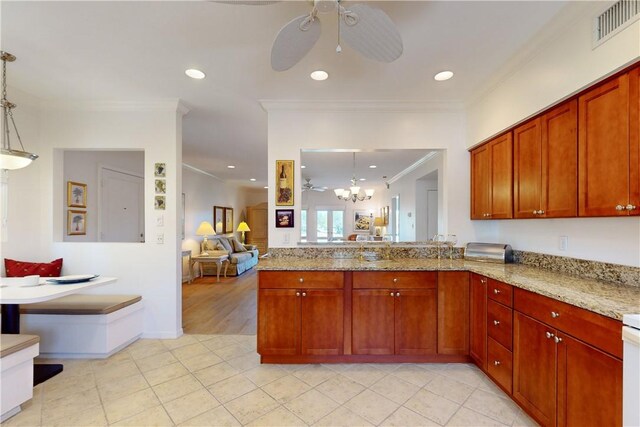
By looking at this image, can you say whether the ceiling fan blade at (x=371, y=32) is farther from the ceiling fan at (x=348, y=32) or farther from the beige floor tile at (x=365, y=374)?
the beige floor tile at (x=365, y=374)

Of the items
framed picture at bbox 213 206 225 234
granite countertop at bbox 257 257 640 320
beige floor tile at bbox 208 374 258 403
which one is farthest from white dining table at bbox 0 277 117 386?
framed picture at bbox 213 206 225 234

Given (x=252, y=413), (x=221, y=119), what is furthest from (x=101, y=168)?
(x=252, y=413)

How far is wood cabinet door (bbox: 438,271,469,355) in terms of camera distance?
8.10ft

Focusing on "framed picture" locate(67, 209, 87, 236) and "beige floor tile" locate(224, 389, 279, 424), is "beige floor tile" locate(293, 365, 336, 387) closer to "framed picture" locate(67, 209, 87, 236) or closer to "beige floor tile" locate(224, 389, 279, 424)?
"beige floor tile" locate(224, 389, 279, 424)

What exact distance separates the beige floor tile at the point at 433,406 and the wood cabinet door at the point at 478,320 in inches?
20.7

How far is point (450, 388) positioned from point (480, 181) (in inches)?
76.6

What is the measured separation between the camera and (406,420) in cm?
179

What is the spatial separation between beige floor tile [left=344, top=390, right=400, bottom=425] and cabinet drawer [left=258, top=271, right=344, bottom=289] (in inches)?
32.7

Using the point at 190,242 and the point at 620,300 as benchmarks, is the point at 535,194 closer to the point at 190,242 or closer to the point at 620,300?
the point at 620,300

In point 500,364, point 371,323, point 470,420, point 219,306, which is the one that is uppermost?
point 371,323

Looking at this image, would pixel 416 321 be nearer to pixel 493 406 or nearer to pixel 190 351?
pixel 493 406

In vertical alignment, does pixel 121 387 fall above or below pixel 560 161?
below

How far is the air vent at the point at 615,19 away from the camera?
1.44 meters

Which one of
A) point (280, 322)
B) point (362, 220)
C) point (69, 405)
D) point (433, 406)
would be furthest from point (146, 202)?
point (362, 220)
